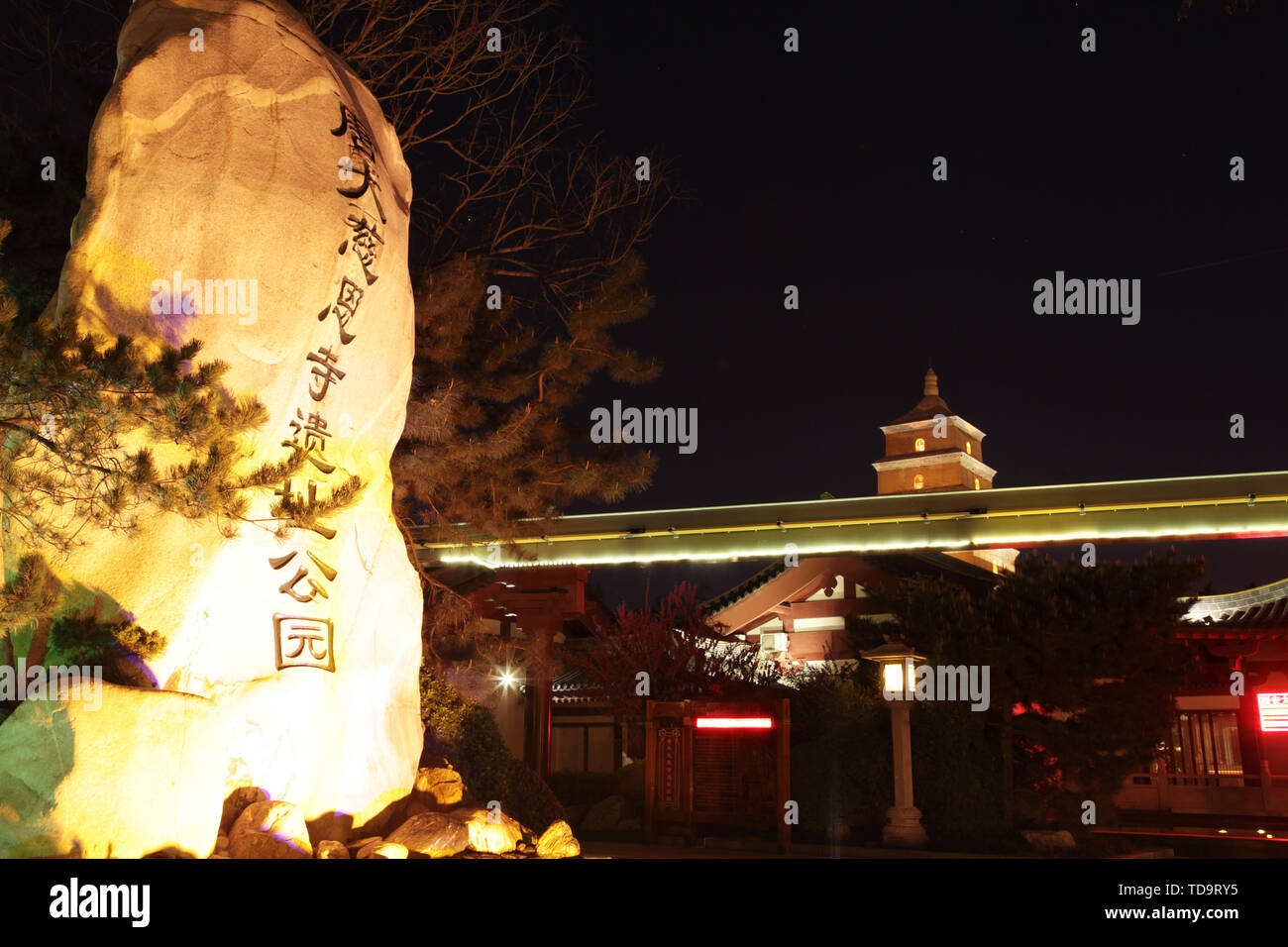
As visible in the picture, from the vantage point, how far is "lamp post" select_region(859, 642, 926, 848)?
46.8 ft

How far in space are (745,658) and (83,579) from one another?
41.3ft

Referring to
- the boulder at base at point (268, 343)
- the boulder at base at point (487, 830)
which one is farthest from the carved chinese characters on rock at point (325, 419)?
the boulder at base at point (487, 830)

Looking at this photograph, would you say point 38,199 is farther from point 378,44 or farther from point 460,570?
point 460,570

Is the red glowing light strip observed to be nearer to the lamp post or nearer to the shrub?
the lamp post

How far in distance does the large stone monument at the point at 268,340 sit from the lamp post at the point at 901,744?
307 inches

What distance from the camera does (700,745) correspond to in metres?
14.8

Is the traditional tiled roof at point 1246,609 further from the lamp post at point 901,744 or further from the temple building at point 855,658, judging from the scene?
the lamp post at point 901,744

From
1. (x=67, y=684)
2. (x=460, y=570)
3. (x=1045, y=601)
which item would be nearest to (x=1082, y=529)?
(x=1045, y=601)

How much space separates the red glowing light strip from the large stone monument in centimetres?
631

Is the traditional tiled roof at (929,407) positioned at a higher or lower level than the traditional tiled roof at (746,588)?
higher

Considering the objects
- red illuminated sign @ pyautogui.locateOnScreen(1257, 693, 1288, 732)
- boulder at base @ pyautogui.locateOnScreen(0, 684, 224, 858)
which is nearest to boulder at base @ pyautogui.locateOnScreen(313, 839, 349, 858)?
Answer: boulder at base @ pyautogui.locateOnScreen(0, 684, 224, 858)

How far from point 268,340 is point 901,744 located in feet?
34.1

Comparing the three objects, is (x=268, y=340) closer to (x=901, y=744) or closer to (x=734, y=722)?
(x=734, y=722)

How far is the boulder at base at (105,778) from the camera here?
5.66 meters
